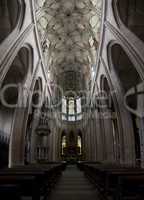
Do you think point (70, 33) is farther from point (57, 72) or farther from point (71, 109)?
point (71, 109)

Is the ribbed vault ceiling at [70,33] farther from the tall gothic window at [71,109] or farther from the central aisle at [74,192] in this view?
the central aisle at [74,192]

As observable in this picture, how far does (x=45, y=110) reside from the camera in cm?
2478

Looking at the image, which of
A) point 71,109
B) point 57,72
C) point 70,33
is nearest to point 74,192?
point 70,33

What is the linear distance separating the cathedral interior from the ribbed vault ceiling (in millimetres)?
110

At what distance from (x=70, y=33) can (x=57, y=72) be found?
7765 mm

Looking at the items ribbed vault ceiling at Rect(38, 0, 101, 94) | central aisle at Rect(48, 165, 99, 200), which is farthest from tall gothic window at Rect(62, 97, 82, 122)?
central aisle at Rect(48, 165, 99, 200)

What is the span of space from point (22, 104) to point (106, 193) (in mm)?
11376

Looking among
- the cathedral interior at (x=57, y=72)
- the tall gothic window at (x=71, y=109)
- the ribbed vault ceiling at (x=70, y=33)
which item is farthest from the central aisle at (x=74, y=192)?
the tall gothic window at (x=71, y=109)

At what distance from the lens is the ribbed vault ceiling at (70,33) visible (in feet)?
64.5

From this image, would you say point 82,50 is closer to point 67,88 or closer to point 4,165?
Result: point 67,88

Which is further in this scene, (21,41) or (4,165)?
(4,165)

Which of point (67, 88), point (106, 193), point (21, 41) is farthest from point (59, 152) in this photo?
point (106, 193)

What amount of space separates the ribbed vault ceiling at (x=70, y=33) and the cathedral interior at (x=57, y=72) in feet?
0.36

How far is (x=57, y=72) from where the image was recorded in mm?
32469
